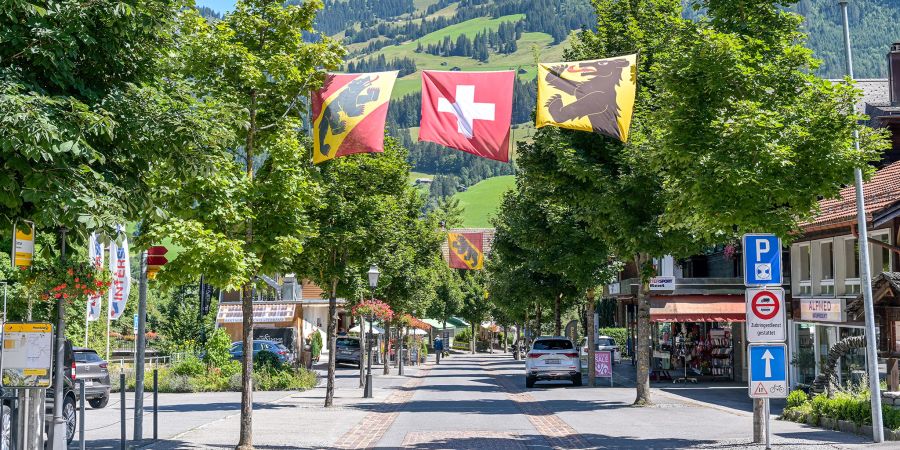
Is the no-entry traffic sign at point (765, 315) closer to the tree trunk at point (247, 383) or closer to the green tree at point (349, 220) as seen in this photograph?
the tree trunk at point (247, 383)

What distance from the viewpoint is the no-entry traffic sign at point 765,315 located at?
14773 millimetres

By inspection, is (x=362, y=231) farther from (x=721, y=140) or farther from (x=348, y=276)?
(x=721, y=140)

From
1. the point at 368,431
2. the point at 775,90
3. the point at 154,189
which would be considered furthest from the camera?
the point at 368,431

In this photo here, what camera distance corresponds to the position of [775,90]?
1678 cm

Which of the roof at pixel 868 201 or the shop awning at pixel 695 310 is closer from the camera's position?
the roof at pixel 868 201

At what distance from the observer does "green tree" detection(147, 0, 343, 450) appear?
14.9 metres

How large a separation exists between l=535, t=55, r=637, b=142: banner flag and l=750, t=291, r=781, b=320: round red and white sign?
156 inches

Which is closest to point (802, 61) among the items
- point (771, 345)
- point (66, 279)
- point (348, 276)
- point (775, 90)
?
point (775, 90)

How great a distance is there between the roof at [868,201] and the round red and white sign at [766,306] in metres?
10.4

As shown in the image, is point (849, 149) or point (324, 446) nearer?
point (849, 149)

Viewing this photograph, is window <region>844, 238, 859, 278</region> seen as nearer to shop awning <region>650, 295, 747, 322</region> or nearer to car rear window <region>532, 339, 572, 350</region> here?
shop awning <region>650, 295, 747, 322</region>

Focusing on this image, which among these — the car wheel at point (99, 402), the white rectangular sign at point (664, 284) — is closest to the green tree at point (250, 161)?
the car wheel at point (99, 402)

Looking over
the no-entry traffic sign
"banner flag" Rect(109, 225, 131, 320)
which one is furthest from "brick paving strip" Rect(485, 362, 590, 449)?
"banner flag" Rect(109, 225, 131, 320)

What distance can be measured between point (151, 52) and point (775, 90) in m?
10.6
